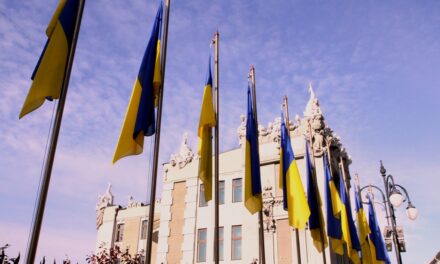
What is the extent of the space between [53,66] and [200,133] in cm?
529

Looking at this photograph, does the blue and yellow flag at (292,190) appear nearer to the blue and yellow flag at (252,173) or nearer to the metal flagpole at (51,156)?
the blue and yellow flag at (252,173)

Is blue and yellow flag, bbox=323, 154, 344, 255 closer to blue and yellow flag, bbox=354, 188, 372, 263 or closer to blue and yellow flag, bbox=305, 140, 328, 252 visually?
blue and yellow flag, bbox=305, 140, 328, 252

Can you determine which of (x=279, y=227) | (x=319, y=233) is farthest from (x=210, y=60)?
(x=279, y=227)

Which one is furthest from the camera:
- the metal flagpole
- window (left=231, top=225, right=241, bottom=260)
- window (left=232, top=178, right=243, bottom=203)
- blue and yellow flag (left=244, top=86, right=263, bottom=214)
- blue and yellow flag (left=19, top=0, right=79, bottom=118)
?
window (left=232, top=178, right=243, bottom=203)

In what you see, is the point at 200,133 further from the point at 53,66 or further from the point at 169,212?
the point at 169,212

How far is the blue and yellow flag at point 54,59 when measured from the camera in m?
9.23

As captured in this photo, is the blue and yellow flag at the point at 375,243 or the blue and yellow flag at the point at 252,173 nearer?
the blue and yellow flag at the point at 252,173

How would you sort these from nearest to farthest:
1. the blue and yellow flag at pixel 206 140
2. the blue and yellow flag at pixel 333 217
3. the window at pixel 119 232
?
1. the blue and yellow flag at pixel 206 140
2. the blue and yellow flag at pixel 333 217
3. the window at pixel 119 232

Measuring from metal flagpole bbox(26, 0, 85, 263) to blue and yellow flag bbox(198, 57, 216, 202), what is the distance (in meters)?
4.91

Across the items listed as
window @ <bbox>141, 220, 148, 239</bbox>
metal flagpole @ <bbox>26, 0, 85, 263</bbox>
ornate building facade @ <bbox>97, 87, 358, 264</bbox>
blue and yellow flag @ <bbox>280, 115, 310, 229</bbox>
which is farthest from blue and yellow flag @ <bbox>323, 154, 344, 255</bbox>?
window @ <bbox>141, 220, 148, 239</bbox>

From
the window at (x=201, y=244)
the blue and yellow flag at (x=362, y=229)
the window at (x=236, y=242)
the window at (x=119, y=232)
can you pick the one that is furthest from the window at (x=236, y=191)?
the window at (x=119, y=232)

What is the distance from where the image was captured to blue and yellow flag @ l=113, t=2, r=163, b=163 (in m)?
10.6

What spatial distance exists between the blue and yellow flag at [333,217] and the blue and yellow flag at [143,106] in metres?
11.0

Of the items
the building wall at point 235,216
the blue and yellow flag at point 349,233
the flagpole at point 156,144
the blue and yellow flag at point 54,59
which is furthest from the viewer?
the building wall at point 235,216
